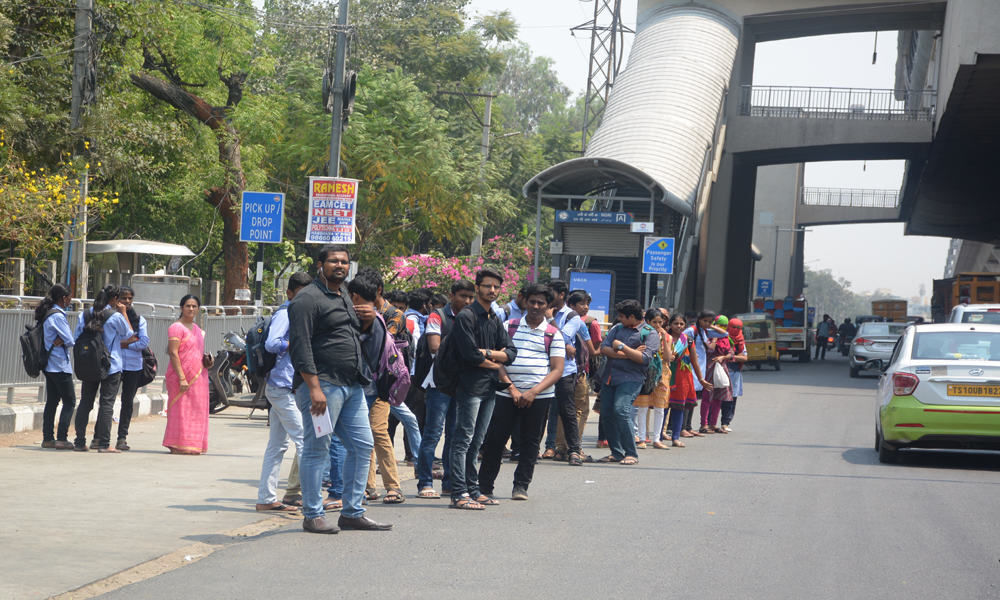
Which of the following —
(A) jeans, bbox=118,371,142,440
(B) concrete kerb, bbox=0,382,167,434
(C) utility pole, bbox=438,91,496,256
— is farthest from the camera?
(C) utility pole, bbox=438,91,496,256

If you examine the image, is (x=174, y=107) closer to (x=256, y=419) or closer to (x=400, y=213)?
(x=400, y=213)

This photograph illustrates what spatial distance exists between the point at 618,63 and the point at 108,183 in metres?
27.1

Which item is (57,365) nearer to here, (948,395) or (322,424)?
(322,424)

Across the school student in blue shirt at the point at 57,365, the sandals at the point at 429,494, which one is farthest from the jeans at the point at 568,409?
the school student in blue shirt at the point at 57,365

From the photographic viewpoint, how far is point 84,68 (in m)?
19.5

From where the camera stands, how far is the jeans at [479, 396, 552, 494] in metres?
9.58

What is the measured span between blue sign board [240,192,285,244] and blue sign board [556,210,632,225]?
13504 mm

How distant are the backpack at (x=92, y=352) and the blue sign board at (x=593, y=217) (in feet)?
61.1

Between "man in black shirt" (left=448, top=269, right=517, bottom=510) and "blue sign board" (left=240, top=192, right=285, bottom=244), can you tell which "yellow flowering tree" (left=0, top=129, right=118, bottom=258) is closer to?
"blue sign board" (left=240, top=192, right=285, bottom=244)

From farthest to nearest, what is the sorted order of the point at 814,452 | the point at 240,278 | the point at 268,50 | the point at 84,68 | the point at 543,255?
1. the point at 543,255
2. the point at 268,50
3. the point at 240,278
4. the point at 84,68
5. the point at 814,452

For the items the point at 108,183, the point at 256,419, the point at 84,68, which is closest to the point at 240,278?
the point at 108,183

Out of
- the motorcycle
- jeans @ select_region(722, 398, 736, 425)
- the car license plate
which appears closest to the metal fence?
the motorcycle

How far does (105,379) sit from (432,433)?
447 cm

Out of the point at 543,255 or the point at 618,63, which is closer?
the point at 543,255
